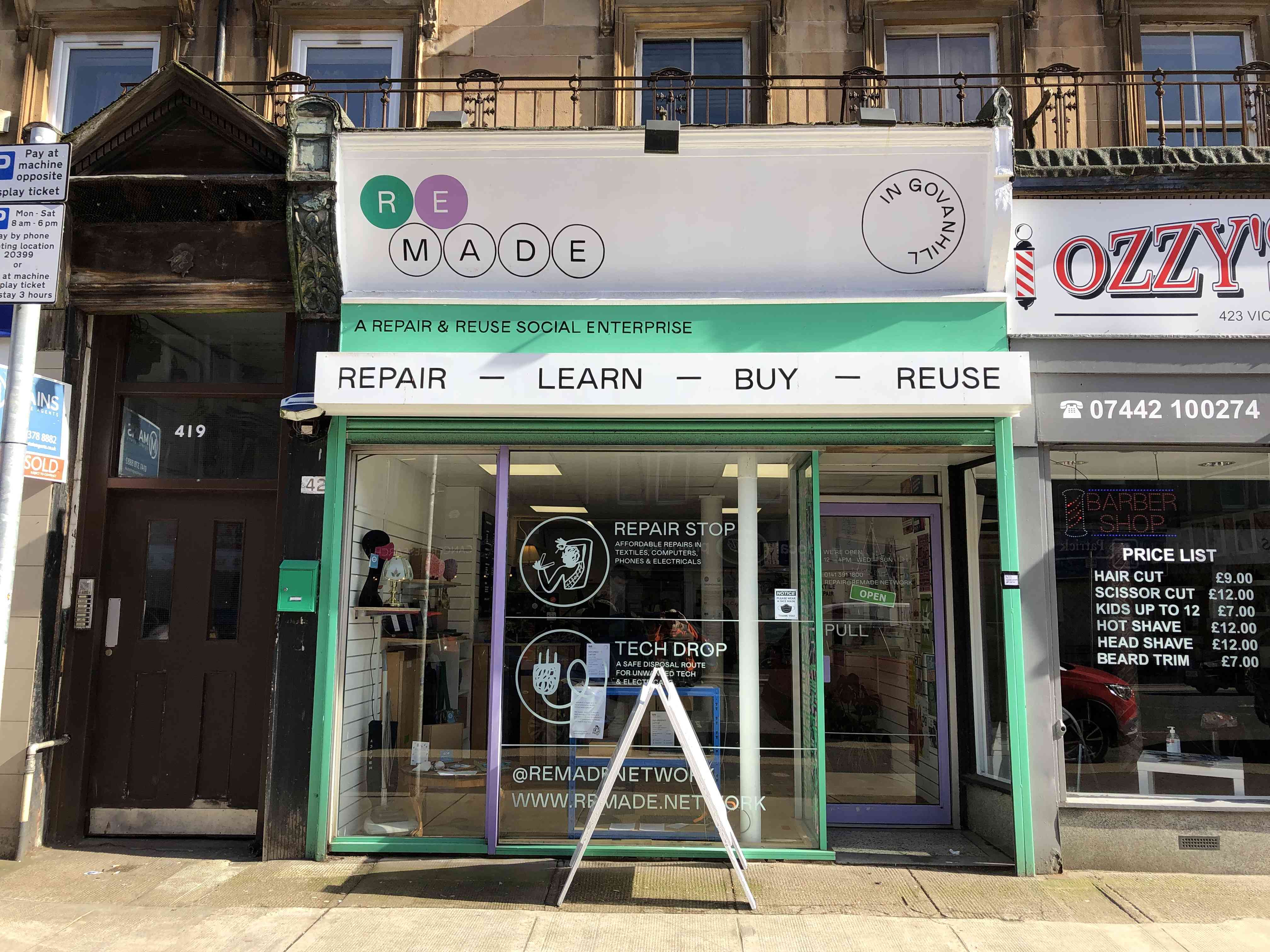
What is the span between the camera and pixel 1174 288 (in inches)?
258

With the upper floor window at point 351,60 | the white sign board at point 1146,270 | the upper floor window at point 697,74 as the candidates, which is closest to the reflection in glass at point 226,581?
the upper floor window at point 351,60

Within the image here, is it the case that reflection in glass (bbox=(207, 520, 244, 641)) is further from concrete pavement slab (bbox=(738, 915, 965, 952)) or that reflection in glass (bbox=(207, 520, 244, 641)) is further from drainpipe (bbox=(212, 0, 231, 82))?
concrete pavement slab (bbox=(738, 915, 965, 952))

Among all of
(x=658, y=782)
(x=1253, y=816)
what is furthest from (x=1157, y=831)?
(x=658, y=782)

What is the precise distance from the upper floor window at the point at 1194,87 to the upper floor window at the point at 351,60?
19.8 feet

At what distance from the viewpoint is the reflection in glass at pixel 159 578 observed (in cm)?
691

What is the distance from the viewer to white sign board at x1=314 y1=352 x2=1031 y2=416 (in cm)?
631

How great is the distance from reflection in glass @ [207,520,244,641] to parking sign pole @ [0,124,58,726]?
6.11 ft

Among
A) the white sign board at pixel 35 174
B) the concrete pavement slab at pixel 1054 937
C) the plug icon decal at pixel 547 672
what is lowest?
the concrete pavement slab at pixel 1054 937

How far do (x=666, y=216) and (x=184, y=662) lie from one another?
4713 millimetres

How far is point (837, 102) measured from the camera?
7.62 meters

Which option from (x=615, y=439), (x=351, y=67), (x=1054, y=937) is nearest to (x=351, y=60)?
(x=351, y=67)

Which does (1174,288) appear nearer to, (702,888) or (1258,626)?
(1258,626)

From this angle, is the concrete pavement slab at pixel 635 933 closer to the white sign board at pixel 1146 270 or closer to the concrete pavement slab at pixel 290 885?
the concrete pavement slab at pixel 290 885

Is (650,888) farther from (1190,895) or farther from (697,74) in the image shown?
(697,74)
